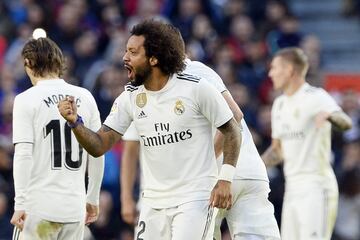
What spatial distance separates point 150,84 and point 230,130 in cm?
65

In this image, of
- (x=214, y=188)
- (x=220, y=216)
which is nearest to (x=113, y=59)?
(x=220, y=216)

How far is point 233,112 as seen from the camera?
28.9ft

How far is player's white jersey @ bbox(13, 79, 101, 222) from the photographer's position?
8.81 m

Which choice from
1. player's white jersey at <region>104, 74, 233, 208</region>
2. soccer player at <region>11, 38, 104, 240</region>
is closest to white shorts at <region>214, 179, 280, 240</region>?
player's white jersey at <region>104, 74, 233, 208</region>

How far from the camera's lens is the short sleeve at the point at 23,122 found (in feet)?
28.7

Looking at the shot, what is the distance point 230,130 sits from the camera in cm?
839

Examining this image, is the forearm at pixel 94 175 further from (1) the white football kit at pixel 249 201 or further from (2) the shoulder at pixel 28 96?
(1) the white football kit at pixel 249 201

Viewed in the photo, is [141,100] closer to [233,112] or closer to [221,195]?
[233,112]

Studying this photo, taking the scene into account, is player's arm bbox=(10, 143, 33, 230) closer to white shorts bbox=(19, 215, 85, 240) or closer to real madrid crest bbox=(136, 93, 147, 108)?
white shorts bbox=(19, 215, 85, 240)

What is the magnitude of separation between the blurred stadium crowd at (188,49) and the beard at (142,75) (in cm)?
576

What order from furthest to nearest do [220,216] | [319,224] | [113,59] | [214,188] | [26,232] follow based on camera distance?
[113,59] → [319,224] → [220,216] → [26,232] → [214,188]

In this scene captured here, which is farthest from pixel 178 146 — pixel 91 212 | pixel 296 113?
pixel 296 113

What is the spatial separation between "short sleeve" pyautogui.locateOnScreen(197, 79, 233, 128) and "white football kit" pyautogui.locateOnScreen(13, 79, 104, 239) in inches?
41.7

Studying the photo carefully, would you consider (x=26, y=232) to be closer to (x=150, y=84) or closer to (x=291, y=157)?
(x=150, y=84)
